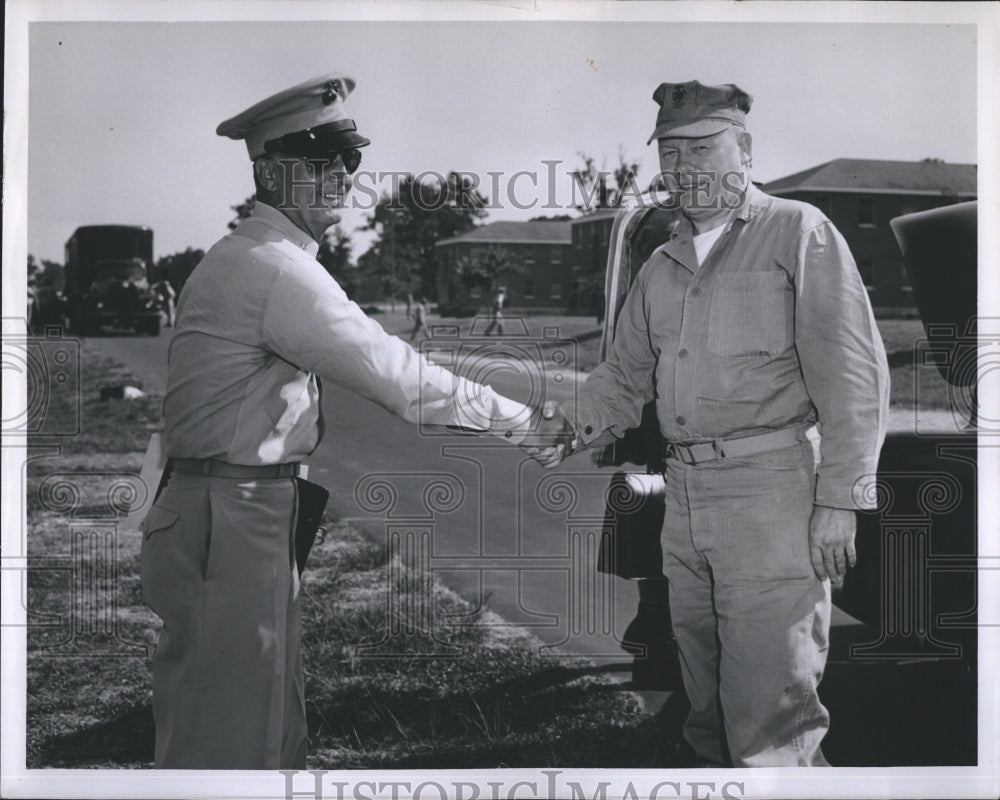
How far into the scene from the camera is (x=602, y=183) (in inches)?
131

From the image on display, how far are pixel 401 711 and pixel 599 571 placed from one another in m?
0.83

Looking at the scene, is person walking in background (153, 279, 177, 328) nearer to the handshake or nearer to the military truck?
the military truck

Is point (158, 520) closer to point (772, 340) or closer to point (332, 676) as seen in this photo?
point (332, 676)

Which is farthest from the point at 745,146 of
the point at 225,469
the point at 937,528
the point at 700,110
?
the point at 225,469

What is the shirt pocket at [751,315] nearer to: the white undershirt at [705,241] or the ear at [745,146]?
the white undershirt at [705,241]

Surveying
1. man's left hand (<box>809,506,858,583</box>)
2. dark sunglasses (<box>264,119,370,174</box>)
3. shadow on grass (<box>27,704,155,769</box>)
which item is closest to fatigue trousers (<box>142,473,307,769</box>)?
shadow on grass (<box>27,704,155,769</box>)

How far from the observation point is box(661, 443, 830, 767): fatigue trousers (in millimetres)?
2732

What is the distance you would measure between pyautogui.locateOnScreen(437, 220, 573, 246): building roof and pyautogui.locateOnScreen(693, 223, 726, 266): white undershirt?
21.5 inches

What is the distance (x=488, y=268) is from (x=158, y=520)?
1.39 metres

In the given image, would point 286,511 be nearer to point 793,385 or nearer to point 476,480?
point 476,480

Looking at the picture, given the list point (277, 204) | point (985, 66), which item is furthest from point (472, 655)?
point (985, 66)

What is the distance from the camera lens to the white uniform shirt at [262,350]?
2639mm

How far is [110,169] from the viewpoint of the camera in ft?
11.0

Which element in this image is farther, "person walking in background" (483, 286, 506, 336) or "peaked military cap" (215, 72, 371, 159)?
"person walking in background" (483, 286, 506, 336)
